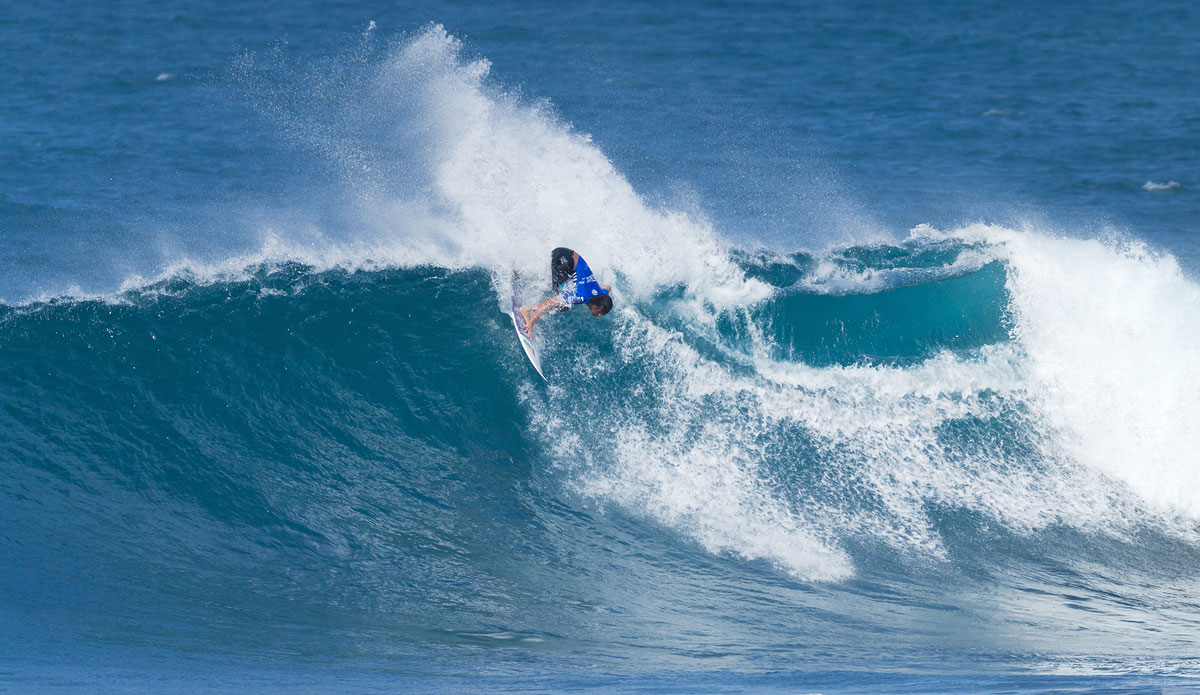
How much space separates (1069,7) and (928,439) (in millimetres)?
20680

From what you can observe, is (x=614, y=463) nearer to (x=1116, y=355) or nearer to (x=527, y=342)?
(x=527, y=342)

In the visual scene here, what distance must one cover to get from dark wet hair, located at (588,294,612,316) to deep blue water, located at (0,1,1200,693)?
1.06m

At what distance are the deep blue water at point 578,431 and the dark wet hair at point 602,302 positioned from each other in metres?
1.06

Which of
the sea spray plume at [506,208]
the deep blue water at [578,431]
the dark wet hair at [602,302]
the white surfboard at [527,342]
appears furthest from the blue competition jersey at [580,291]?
the sea spray plume at [506,208]

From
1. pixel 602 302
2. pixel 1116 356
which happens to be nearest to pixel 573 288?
pixel 602 302

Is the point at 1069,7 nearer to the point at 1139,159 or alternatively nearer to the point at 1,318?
the point at 1139,159

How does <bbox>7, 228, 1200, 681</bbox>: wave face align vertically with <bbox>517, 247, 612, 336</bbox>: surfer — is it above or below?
below

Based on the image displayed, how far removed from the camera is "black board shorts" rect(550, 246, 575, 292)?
11758 millimetres

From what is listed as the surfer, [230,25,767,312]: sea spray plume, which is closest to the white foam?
[230,25,767,312]: sea spray plume

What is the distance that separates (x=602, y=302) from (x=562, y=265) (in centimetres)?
72

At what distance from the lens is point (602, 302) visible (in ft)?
37.6

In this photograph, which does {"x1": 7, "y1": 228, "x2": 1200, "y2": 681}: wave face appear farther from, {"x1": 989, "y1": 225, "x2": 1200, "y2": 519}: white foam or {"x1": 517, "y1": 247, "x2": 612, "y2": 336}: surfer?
{"x1": 517, "y1": 247, "x2": 612, "y2": 336}: surfer

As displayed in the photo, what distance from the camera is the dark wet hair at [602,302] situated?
11415 mm

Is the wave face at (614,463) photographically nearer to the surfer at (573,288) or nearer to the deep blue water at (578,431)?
the deep blue water at (578,431)
